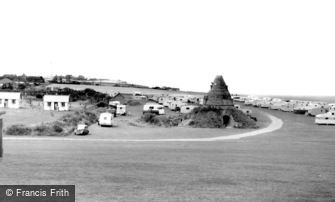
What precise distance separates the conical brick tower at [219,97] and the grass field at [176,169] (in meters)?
19.7

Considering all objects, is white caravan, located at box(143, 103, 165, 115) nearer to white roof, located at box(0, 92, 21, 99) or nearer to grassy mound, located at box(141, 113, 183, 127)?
grassy mound, located at box(141, 113, 183, 127)

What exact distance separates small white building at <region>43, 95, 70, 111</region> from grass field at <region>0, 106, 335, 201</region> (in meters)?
24.0

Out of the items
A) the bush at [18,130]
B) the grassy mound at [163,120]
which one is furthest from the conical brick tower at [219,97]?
the bush at [18,130]

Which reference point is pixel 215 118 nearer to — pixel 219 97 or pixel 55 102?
pixel 219 97

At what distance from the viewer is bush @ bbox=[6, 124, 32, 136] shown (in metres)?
38.5

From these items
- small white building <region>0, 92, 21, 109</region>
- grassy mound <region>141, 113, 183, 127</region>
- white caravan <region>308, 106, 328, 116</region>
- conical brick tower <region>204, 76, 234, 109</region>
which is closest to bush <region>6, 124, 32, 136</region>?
grassy mound <region>141, 113, 183, 127</region>

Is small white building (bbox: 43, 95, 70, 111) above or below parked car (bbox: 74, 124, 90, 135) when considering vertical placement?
above

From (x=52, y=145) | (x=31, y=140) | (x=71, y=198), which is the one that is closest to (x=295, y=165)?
(x=71, y=198)

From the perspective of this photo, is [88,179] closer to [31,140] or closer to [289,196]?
[289,196]

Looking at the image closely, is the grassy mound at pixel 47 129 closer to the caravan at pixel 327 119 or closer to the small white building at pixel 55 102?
the small white building at pixel 55 102

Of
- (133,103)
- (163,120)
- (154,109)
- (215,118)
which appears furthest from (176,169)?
(133,103)

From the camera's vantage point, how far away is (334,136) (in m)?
45.6

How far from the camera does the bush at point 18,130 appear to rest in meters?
38.5

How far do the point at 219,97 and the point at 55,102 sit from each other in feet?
86.4
